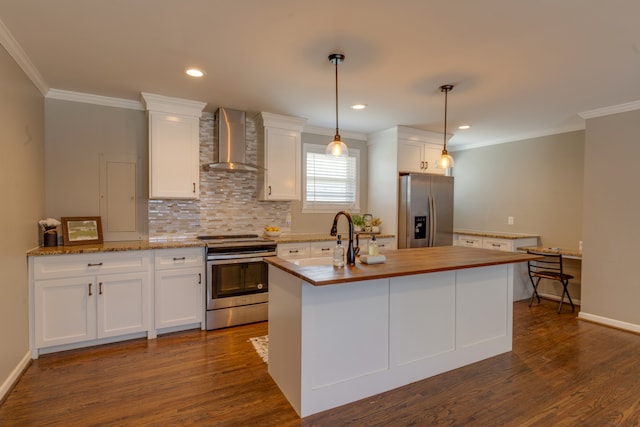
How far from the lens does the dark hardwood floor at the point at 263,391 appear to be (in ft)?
6.62

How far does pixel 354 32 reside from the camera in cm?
219

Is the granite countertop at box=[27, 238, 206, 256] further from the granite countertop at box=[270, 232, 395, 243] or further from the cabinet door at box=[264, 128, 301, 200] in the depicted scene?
the cabinet door at box=[264, 128, 301, 200]

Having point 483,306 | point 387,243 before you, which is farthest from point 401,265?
point 387,243

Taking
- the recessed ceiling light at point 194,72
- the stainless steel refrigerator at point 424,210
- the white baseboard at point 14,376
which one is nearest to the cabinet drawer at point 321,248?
the stainless steel refrigerator at point 424,210

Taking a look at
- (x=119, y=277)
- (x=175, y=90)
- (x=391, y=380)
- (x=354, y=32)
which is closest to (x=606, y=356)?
(x=391, y=380)

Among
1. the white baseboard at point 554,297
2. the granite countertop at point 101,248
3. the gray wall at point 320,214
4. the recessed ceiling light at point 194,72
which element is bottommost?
the white baseboard at point 554,297

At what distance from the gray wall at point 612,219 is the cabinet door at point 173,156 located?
15.1 ft

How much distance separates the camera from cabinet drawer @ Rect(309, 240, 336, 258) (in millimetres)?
4098

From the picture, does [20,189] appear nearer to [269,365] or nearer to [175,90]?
[175,90]

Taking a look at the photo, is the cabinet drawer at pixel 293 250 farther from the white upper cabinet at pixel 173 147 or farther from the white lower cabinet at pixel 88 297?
the white lower cabinet at pixel 88 297

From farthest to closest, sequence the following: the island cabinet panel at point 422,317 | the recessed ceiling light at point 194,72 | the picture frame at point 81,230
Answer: the picture frame at point 81,230 → the recessed ceiling light at point 194,72 → the island cabinet panel at point 422,317

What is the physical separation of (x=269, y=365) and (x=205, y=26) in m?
2.46

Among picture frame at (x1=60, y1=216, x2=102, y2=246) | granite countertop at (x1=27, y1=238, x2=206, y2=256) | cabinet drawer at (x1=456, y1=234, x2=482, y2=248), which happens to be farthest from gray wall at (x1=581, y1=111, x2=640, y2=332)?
picture frame at (x1=60, y1=216, x2=102, y2=246)

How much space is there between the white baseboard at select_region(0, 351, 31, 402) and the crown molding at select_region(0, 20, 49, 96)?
2309 millimetres
